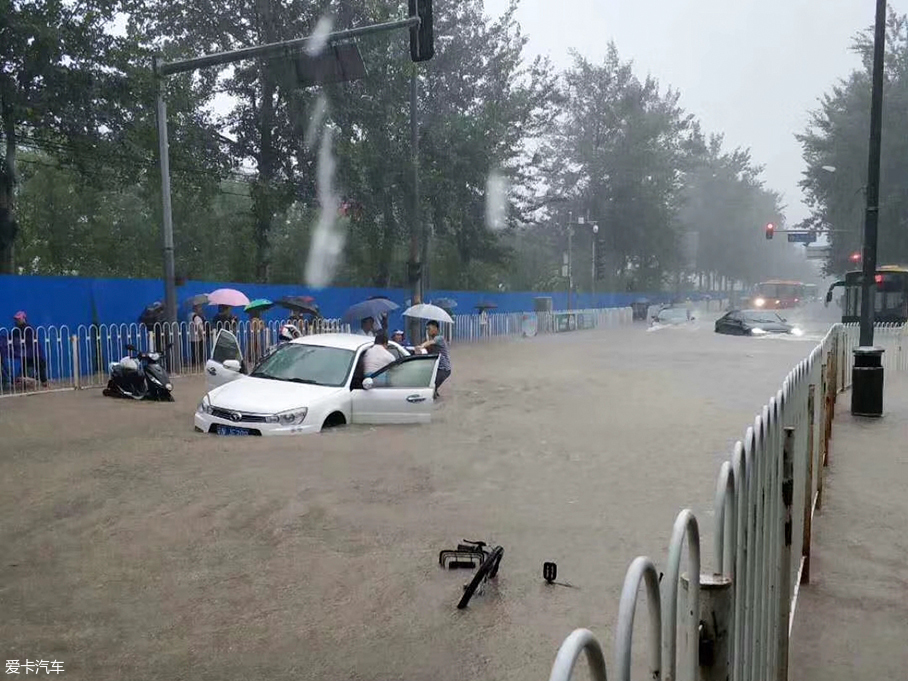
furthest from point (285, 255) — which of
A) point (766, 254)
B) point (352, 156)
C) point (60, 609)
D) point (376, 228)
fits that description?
point (766, 254)

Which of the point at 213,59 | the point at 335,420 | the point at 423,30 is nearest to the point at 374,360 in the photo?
the point at 335,420

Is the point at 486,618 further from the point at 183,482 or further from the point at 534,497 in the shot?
the point at 183,482

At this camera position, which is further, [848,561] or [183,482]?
[183,482]

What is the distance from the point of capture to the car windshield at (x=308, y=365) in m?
10.4

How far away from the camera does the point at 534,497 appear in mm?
7148

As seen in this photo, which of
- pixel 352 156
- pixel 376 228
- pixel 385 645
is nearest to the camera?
pixel 385 645

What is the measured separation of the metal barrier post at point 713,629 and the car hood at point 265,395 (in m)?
7.67

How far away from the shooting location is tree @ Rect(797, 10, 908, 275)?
40.8 metres

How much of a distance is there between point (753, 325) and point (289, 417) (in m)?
30.2

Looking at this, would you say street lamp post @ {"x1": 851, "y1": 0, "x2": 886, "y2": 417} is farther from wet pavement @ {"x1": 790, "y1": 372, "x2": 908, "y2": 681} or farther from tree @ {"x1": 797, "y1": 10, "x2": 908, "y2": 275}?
tree @ {"x1": 797, "y1": 10, "x2": 908, "y2": 275}

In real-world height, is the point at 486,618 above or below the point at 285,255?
below

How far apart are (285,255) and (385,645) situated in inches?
1487

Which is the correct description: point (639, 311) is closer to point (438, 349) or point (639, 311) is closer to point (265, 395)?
point (438, 349)

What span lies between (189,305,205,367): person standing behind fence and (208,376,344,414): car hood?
7110mm
